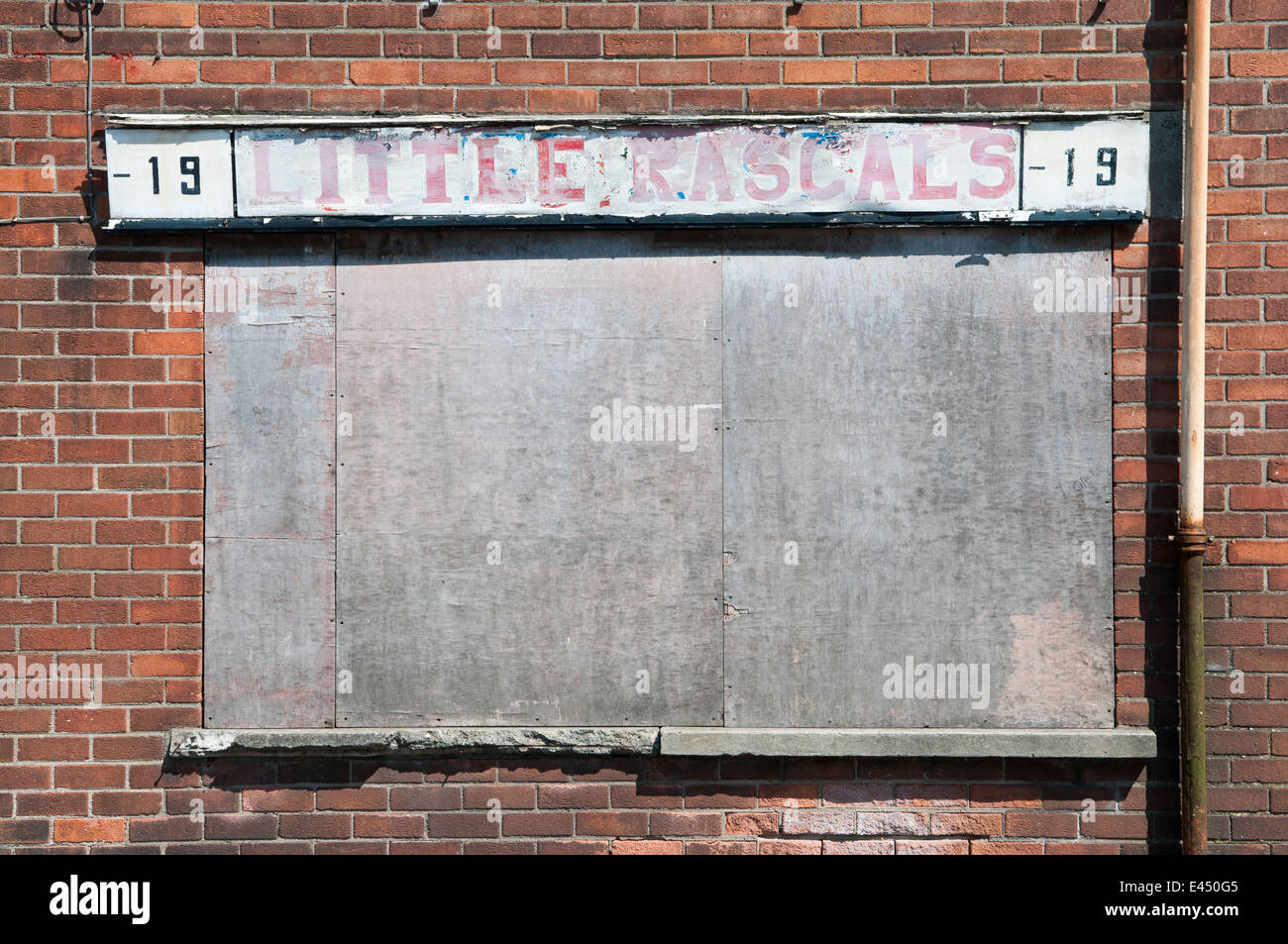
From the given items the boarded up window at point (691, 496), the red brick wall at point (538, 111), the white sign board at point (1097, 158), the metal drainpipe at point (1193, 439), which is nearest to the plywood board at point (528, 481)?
the boarded up window at point (691, 496)

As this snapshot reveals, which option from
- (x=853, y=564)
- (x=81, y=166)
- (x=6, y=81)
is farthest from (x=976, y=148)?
(x=6, y=81)

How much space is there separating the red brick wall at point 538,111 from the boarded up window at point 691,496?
0.22 meters

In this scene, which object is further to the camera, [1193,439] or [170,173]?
[170,173]

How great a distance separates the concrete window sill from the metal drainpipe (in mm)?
196

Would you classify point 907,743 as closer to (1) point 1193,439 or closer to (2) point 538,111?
(1) point 1193,439

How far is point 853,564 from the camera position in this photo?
3.61 m

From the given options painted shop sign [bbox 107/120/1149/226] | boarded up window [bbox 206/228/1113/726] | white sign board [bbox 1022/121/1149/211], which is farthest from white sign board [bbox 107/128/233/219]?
white sign board [bbox 1022/121/1149/211]

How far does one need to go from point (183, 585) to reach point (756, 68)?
322 cm

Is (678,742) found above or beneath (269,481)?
beneath

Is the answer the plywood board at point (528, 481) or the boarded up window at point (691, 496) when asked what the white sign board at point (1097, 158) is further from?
the plywood board at point (528, 481)

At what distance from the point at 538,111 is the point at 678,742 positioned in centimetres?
268

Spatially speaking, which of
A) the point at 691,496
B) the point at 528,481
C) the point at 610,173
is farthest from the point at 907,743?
the point at 610,173

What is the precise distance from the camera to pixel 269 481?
3631mm

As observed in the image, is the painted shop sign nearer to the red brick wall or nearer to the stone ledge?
the red brick wall
